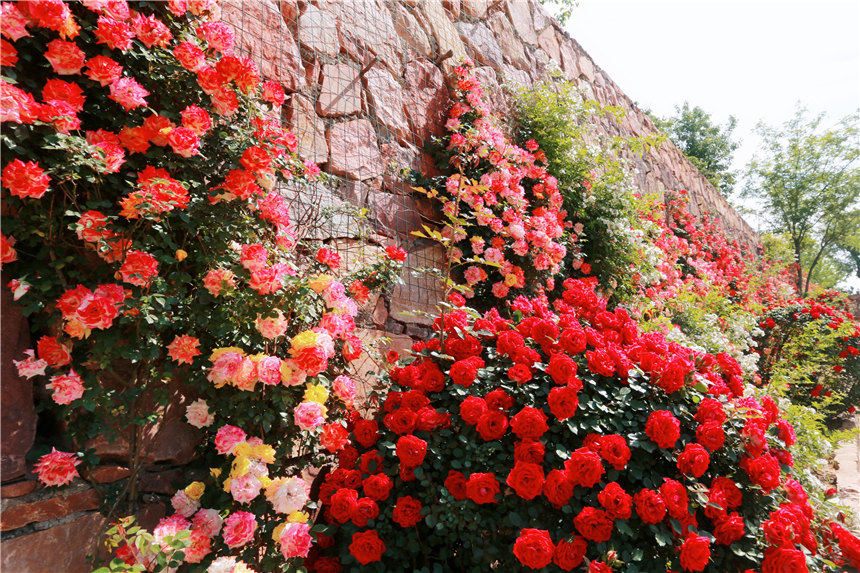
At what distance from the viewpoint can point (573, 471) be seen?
1.21 metres

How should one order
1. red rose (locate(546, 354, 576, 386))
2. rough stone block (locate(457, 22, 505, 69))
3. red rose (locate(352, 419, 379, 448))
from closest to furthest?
red rose (locate(546, 354, 576, 386)) → red rose (locate(352, 419, 379, 448)) → rough stone block (locate(457, 22, 505, 69))

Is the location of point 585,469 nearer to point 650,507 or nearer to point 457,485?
point 650,507

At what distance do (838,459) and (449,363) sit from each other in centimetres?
379

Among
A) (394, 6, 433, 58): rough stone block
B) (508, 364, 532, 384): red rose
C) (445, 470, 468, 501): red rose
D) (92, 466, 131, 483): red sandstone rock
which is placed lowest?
(92, 466, 131, 483): red sandstone rock

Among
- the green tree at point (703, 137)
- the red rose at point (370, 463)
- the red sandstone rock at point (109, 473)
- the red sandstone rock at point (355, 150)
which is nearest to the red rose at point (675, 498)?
the red rose at point (370, 463)

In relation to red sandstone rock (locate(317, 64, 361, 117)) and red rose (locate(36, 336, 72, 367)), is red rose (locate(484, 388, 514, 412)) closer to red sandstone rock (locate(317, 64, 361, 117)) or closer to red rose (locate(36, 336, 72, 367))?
red rose (locate(36, 336, 72, 367))

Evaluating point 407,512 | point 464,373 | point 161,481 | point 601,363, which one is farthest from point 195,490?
point 601,363

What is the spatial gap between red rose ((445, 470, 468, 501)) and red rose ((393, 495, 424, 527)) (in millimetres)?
114

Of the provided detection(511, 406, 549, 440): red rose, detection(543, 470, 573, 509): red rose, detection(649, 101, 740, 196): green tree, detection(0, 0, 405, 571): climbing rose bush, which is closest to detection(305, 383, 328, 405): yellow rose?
detection(0, 0, 405, 571): climbing rose bush

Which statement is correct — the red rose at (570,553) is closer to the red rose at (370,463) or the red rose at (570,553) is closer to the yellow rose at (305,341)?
the red rose at (370,463)

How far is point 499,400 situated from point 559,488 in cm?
32

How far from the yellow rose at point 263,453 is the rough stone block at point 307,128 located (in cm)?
128

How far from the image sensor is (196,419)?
1.29 m

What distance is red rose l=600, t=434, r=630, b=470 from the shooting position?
1.21 meters
